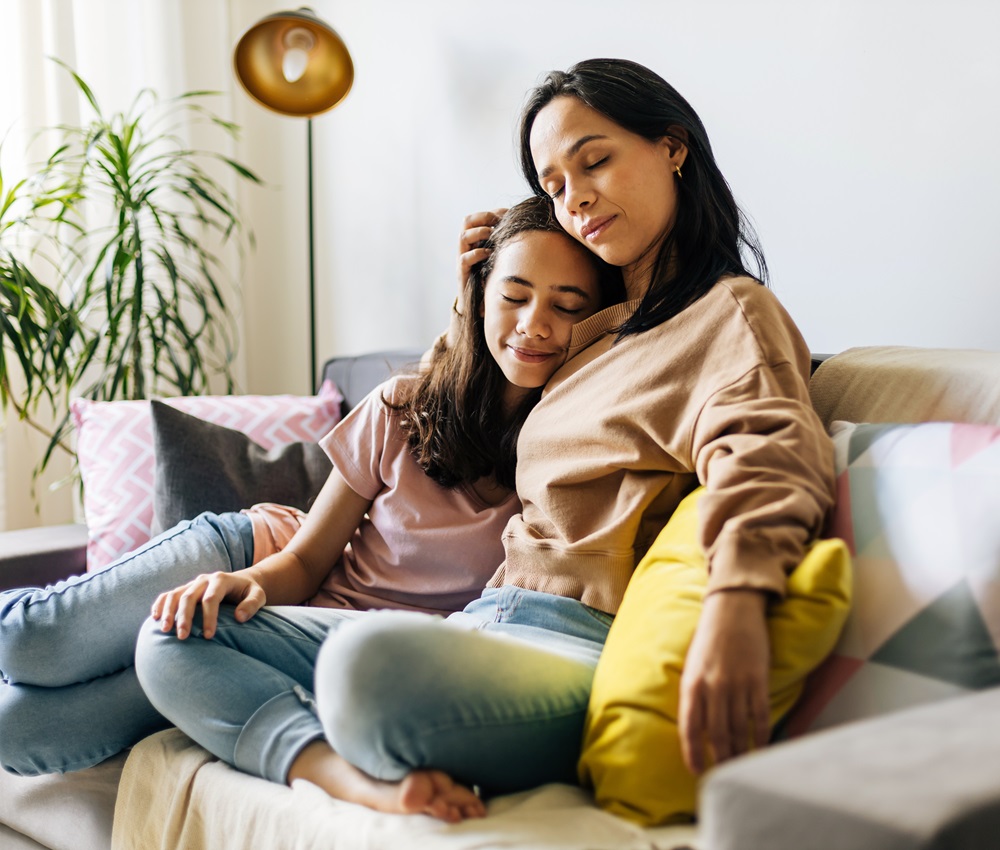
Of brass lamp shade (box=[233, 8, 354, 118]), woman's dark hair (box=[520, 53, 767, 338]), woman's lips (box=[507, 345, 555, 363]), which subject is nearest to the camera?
woman's dark hair (box=[520, 53, 767, 338])

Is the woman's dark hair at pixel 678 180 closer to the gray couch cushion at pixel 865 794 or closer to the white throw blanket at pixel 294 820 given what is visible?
the white throw blanket at pixel 294 820

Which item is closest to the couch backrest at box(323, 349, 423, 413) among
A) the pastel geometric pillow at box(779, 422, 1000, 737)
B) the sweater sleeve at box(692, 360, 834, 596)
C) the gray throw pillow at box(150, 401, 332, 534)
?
the gray throw pillow at box(150, 401, 332, 534)

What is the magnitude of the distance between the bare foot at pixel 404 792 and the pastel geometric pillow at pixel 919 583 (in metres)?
0.31

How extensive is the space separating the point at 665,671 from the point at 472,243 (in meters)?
0.85

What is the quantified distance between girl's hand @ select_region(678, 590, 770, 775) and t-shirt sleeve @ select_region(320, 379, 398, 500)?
0.75m

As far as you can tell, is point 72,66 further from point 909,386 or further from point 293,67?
point 909,386

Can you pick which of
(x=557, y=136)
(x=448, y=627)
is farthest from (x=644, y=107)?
(x=448, y=627)

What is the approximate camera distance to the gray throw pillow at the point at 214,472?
1.74 meters

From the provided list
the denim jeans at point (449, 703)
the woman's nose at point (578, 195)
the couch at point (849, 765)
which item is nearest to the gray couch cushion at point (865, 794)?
the couch at point (849, 765)

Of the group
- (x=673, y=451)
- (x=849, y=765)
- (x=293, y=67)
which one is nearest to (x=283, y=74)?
(x=293, y=67)

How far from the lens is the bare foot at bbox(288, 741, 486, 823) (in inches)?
37.6

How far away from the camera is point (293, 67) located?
8.02 feet

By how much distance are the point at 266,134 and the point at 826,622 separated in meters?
2.53

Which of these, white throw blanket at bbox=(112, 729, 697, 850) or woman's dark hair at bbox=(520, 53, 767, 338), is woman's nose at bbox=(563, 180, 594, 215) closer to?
woman's dark hair at bbox=(520, 53, 767, 338)
